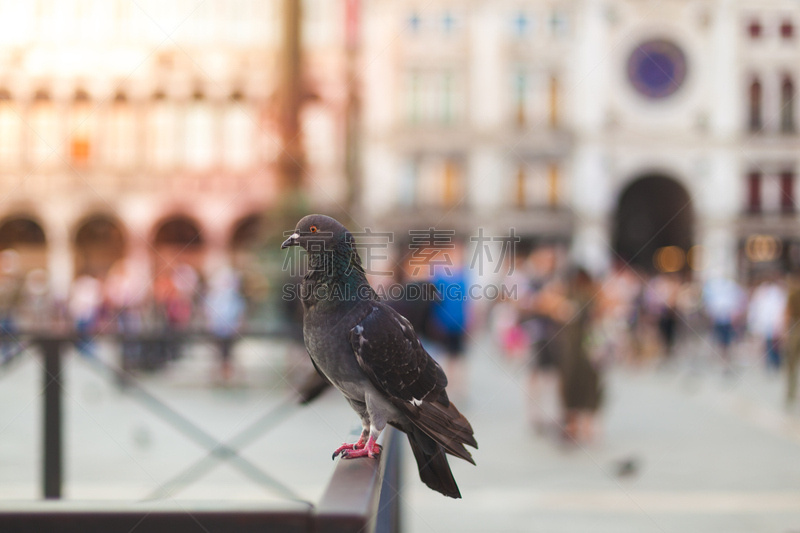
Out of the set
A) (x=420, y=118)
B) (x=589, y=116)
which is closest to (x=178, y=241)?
(x=420, y=118)

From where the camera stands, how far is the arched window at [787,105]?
29.6 meters

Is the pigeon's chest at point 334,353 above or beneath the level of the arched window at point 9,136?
beneath

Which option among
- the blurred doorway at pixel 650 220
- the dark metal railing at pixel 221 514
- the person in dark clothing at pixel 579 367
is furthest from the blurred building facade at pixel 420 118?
the dark metal railing at pixel 221 514

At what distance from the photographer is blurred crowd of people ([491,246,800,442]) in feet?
24.0

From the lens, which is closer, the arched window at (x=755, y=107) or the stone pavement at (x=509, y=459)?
the stone pavement at (x=509, y=459)

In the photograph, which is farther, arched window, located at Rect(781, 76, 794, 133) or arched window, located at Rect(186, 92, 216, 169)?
arched window, located at Rect(781, 76, 794, 133)

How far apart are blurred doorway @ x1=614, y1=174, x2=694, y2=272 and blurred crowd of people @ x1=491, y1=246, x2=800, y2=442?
940 centimetres

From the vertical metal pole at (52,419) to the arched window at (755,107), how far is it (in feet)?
104

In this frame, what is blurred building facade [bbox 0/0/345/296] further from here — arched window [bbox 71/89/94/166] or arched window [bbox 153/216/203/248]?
arched window [bbox 153/216/203/248]

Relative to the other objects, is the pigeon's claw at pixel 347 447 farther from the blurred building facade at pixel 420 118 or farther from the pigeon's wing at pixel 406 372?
the blurred building facade at pixel 420 118

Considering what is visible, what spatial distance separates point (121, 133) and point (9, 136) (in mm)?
4389

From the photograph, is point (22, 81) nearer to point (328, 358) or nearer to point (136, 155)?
point (136, 155)

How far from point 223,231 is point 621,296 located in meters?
18.8

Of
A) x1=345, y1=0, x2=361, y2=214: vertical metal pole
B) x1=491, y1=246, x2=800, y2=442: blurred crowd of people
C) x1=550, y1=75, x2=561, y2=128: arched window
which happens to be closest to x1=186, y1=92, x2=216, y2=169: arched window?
x1=345, y1=0, x2=361, y2=214: vertical metal pole
